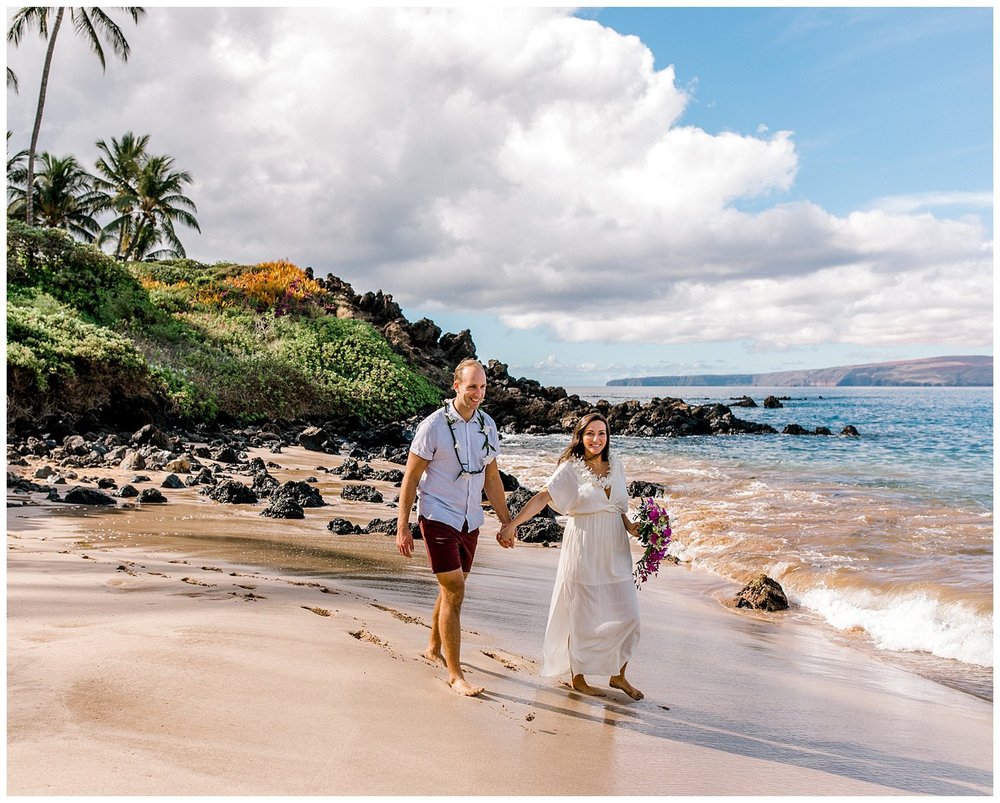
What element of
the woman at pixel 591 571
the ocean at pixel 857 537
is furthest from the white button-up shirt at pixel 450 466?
the ocean at pixel 857 537

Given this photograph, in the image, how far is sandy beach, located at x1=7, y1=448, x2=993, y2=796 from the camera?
3.21m

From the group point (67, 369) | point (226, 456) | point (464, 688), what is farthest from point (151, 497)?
point (67, 369)

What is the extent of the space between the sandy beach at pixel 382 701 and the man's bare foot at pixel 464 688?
0.05 m

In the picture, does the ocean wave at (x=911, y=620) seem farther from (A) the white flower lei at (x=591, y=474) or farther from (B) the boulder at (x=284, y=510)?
(B) the boulder at (x=284, y=510)

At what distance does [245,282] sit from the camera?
36688 mm

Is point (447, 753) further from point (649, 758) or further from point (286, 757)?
point (649, 758)

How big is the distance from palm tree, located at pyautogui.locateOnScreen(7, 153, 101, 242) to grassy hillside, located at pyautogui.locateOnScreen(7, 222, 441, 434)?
11.2m

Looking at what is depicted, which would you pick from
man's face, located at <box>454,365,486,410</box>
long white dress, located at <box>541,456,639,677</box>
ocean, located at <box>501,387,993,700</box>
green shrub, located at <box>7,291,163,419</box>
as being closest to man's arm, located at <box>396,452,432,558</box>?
man's face, located at <box>454,365,486,410</box>

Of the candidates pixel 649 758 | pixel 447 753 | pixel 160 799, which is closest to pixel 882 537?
pixel 649 758

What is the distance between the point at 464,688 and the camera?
14.4 ft

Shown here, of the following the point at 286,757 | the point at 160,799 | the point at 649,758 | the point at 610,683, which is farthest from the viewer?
the point at 610,683

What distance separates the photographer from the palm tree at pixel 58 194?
45.6 m

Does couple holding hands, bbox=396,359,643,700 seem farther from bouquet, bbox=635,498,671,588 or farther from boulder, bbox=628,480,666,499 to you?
boulder, bbox=628,480,666,499

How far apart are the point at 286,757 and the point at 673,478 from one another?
61.5ft
